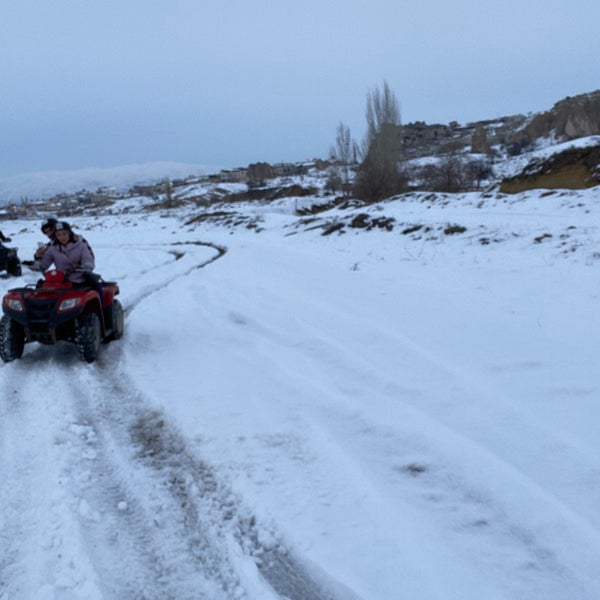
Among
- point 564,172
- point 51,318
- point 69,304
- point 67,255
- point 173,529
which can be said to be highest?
point 564,172

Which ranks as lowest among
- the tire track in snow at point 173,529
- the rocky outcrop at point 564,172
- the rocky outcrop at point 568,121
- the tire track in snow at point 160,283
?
the tire track in snow at point 173,529

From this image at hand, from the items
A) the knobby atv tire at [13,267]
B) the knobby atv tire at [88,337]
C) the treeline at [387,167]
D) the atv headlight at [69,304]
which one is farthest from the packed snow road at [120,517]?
the treeline at [387,167]

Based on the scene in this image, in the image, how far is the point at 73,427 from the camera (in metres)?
3.09

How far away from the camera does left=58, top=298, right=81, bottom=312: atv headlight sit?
4379mm

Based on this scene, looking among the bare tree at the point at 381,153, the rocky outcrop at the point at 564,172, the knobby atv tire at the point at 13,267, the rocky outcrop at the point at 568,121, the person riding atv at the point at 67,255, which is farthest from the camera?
the rocky outcrop at the point at 568,121

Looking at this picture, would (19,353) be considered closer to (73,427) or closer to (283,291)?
(73,427)

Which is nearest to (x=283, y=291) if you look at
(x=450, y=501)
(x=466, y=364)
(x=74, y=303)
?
(x=74, y=303)

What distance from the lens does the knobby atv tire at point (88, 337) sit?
14.6 feet

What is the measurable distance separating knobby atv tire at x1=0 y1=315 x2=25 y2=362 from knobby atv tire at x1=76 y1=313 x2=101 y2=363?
576mm

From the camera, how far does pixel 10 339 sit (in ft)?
14.5

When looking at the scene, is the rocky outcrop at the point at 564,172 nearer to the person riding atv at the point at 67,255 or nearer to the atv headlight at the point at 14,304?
the person riding atv at the point at 67,255

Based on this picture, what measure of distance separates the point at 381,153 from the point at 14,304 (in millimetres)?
37244

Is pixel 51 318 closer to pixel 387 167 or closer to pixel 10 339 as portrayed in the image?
pixel 10 339

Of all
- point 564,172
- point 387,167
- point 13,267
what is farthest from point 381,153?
point 13,267
